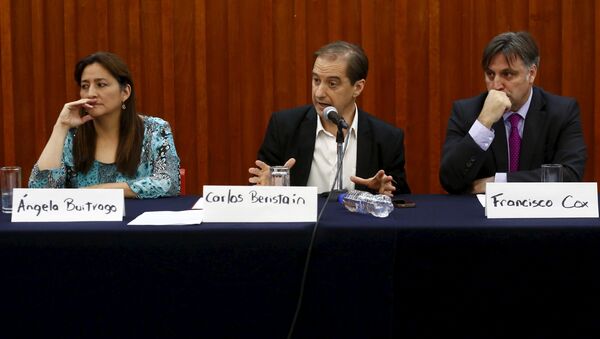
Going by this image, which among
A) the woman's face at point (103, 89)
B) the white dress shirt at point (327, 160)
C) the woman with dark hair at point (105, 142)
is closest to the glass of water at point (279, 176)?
the woman with dark hair at point (105, 142)

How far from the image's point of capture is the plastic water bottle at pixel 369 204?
6.70 ft

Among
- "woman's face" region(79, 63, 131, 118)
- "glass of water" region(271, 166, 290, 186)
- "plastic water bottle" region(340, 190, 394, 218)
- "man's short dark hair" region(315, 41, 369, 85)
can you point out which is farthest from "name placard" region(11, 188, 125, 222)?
"man's short dark hair" region(315, 41, 369, 85)

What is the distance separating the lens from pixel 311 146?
3014mm

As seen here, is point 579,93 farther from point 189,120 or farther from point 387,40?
point 189,120

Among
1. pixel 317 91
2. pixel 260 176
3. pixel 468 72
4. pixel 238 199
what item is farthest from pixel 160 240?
pixel 468 72

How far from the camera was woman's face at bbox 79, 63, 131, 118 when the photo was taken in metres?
2.97

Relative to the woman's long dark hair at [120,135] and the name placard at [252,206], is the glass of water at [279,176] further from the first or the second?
the woman's long dark hair at [120,135]

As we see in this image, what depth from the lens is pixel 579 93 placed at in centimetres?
407

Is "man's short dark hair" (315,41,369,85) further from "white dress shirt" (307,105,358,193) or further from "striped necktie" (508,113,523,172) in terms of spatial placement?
"striped necktie" (508,113,523,172)

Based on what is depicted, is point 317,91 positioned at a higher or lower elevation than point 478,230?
higher

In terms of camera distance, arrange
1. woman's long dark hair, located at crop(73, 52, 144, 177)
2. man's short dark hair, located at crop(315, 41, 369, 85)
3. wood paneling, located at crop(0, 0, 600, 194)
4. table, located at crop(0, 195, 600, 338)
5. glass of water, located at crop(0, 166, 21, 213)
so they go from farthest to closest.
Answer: wood paneling, located at crop(0, 0, 600, 194) < man's short dark hair, located at crop(315, 41, 369, 85) < woman's long dark hair, located at crop(73, 52, 144, 177) < glass of water, located at crop(0, 166, 21, 213) < table, located at crop(0, 195, 600, 338)

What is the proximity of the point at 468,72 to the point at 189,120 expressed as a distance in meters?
1.55

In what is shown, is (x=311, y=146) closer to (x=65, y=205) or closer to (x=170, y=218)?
(x=170, y=218)

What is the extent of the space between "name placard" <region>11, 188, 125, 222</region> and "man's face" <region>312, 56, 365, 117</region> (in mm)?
1140
